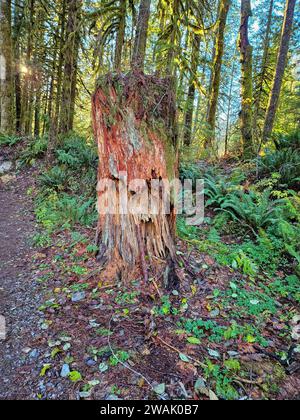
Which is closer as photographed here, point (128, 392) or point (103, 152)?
point (128, 392)

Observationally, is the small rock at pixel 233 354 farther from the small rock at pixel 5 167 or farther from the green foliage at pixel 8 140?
the green foliage at pixel 8 140

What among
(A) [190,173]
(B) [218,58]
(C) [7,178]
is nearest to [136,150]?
(A) [190,173]

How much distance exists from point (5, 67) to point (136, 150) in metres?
8.58

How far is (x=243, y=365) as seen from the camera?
2.26 meters

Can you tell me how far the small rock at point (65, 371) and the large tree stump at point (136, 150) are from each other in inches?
51.7

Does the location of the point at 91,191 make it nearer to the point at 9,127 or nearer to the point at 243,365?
the point at 243,365

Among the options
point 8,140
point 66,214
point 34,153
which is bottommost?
point 66,214

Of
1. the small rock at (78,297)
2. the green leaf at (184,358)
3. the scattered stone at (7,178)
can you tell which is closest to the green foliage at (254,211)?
the green leaf at (184,358)

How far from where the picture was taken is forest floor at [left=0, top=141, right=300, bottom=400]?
208 cm

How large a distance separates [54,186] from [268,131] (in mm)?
6148

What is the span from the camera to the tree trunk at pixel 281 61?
7086 millimetres

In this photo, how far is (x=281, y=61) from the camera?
7.24 metres

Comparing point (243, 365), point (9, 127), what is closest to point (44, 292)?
point (243, 365)

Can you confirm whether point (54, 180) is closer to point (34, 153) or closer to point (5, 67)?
point (34, 153)
